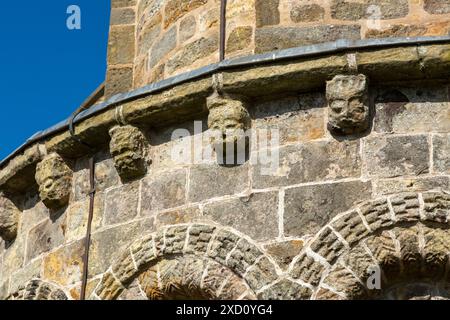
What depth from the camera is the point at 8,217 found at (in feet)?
42.0

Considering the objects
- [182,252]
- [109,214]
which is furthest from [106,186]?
[182,252]

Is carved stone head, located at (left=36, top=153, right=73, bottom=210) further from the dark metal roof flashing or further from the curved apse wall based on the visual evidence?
the curved apse wall

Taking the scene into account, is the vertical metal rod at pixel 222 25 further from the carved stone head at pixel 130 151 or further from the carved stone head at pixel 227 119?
the carved stone head at pixel 130 151

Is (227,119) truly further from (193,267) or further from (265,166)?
(193,267)

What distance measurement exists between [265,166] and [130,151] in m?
1.02

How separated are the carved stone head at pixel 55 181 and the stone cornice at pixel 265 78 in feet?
1.04

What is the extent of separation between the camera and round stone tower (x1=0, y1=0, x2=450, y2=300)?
1081cm

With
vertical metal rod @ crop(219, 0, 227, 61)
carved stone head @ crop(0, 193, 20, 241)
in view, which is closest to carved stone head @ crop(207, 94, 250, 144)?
vertical metal rod @ crop(219, 0, 227, 61)

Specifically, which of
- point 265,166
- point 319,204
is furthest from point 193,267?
point 319,204

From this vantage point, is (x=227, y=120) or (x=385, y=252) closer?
(x=385, y=252)

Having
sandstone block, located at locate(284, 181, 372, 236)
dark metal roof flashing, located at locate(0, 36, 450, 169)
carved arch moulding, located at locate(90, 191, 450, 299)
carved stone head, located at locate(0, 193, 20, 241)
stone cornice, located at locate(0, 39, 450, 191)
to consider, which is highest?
dark metal roof flashing, located at locate(0, 36, 450, 169)

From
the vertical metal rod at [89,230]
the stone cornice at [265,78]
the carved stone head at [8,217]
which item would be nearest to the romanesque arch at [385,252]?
the stone cornice at [265,78]

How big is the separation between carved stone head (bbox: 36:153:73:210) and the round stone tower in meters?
0.01

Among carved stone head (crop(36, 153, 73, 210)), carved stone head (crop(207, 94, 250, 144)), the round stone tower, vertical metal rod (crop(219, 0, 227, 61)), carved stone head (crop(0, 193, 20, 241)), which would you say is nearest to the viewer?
the round stone tower
